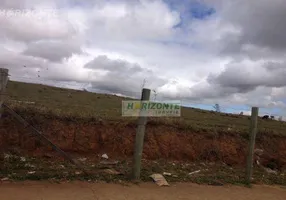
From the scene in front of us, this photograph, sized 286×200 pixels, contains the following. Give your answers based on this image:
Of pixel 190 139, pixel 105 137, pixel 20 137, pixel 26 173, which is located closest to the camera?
pixel 26 173

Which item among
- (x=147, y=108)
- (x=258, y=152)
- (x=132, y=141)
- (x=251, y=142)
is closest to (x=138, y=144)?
(x=147, y=108)

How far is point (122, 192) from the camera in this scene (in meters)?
6.75

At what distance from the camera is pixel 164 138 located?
37.7 feet

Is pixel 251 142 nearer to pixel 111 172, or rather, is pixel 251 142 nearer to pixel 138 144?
pixel 138 144

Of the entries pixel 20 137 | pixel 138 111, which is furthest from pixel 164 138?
pixel 20 137

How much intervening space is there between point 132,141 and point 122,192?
14.0 ft

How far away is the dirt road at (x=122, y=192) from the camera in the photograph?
6.15m

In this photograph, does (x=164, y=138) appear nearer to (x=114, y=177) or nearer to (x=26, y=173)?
(x=114, y=177)

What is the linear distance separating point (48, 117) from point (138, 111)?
13.1ft

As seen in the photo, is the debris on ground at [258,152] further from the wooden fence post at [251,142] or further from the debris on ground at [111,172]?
the debris on ground at [111,172]

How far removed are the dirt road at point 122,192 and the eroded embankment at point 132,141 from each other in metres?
3.40

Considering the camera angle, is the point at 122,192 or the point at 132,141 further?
the point at 132,141

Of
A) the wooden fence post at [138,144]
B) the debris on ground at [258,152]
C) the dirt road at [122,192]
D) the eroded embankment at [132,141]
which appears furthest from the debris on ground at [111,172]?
the debris on ground at [258,152]

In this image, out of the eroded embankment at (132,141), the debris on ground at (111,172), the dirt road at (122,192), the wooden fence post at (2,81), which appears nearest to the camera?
the dirt road at (122,192)
